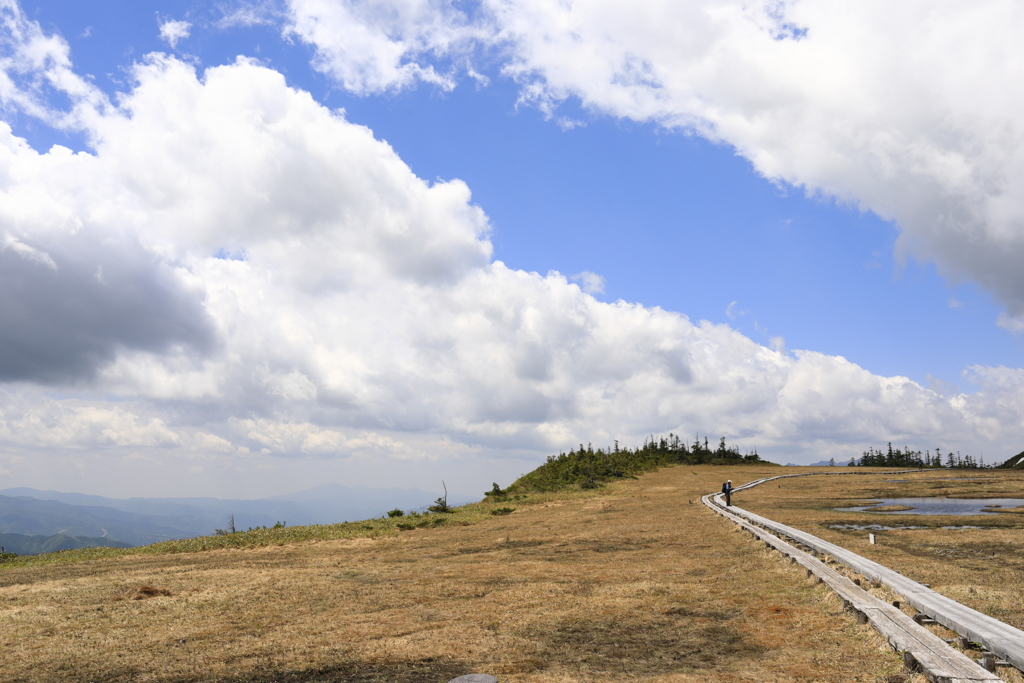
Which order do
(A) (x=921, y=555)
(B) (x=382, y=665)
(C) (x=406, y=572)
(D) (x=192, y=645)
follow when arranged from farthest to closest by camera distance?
(C) (x=406, y=572) → (A) (x=921, y=555) → (D) (x=192, y=645) → (B) (x=382, y=665)

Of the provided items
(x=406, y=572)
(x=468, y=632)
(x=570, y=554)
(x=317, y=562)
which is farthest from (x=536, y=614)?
(x=317, y=562)

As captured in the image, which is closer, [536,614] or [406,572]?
[536,614]

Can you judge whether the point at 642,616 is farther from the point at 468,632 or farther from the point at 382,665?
the point at 382,665

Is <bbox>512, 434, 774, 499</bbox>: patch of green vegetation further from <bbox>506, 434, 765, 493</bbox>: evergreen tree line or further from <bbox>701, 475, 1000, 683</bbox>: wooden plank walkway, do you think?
<bbox>701, 475, 1000, 683</bbox>: wooden plank walkway

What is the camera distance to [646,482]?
65.5 meters

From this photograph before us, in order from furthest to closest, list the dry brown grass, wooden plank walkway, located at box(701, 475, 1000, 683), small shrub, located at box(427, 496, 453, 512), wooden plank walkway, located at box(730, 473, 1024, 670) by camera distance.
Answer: small shrub, located at box(427, 496, 453, 512), the dry brown grass, wooden plank walkway, located at box(730, 473, 1024, 670), wooden plank walkway, located at box(701, 475, 1000, 683)


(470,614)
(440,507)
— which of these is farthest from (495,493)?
(470,614)

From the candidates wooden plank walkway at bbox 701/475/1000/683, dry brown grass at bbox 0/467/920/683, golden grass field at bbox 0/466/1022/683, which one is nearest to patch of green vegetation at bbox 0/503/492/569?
golden grass field at bbox 0/466/1022/683

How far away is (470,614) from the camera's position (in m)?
13.2

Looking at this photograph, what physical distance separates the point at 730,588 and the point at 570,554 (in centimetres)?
869

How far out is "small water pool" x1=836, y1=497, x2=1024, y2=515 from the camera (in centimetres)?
3147

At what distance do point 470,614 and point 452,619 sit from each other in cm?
54

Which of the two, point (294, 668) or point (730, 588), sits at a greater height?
point (294, 668)

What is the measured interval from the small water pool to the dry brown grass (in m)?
14.7
